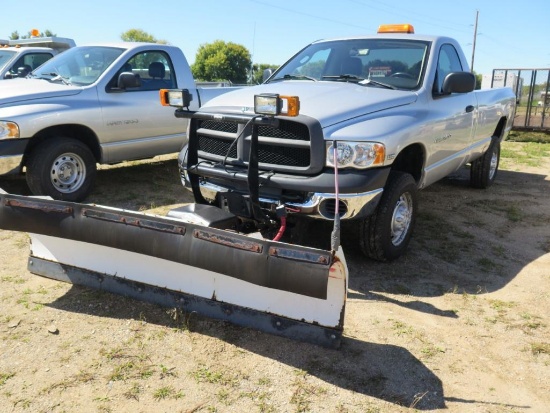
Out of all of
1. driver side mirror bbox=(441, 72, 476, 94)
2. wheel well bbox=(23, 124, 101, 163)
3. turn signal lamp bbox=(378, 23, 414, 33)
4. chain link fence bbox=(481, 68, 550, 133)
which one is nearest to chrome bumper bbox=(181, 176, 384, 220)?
driver side mirror bbox=(441, 72, 476, 94)

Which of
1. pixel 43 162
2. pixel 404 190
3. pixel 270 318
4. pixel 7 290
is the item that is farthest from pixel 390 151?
pixel 43 162

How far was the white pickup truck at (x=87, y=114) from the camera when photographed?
562 centimetres

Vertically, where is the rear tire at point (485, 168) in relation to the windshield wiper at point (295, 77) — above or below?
below

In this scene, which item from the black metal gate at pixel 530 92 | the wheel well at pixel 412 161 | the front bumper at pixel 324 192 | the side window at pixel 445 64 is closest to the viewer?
the front bumper at pixel 324 192

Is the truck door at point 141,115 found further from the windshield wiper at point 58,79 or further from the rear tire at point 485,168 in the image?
the rear tire at point 485,168

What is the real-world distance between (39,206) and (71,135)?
2.94 metres

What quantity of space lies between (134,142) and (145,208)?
43.0 inches

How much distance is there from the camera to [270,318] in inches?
129

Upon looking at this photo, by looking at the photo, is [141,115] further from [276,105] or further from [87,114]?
[276,105]

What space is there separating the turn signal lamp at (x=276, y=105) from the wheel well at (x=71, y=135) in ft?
11.1

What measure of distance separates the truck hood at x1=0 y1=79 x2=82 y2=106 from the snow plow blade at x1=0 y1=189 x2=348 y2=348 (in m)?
2.42

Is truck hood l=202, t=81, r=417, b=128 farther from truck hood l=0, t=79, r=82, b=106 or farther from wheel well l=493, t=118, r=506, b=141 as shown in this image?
wheel well l=493, t=118, r=506, b=141

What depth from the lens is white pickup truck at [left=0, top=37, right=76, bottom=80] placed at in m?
9.07

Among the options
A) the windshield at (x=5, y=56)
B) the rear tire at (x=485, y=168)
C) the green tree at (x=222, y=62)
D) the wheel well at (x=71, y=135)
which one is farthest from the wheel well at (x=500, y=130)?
the green tree at (x=222, y=62)
